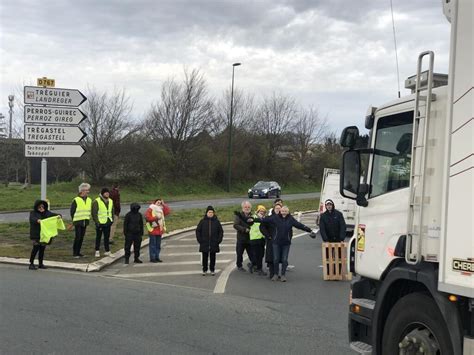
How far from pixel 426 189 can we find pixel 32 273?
8.67 metres

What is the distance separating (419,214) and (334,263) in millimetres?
6534

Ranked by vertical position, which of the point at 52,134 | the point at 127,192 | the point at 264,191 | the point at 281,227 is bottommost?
the point at 127,192

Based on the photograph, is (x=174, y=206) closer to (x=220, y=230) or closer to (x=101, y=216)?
(x=101, y=216)

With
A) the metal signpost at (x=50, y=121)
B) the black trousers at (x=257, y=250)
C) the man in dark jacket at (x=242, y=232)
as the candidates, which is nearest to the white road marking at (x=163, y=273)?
the man in dark jacket at (x=242, y=232)

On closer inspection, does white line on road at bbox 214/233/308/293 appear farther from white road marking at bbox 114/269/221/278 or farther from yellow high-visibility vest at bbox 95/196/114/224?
yellow high-visibility vest at bbox 95/196/114/224

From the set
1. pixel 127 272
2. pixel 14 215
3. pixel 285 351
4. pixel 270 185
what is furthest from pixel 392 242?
pixel 270 185

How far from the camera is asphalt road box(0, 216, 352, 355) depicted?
5.75 m

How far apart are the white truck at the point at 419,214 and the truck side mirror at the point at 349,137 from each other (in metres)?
0.01

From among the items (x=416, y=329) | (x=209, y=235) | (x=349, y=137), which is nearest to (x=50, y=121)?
(x=209, y=235)

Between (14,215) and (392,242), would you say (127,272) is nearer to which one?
(392,242)

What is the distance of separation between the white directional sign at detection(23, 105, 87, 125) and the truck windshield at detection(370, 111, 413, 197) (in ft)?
32.4

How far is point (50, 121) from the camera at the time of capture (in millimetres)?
12977

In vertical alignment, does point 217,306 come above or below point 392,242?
below

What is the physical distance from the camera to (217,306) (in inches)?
310
